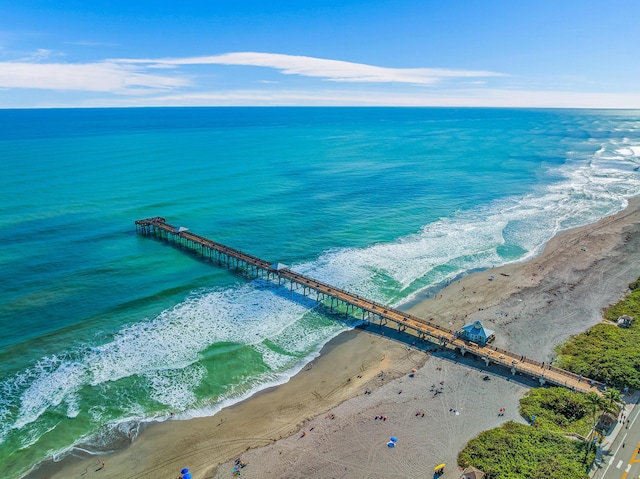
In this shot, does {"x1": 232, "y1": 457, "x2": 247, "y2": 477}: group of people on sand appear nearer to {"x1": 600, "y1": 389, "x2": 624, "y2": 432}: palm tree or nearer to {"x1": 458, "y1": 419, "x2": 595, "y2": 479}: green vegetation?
{"x1": 458, "y1": 419, "x2": 595, "y2": 479}: green vegetation

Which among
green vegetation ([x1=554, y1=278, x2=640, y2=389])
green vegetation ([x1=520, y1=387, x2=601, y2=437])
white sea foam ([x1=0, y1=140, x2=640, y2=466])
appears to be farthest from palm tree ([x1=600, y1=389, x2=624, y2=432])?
white sea foam ([x1=0, y1=140, x2=640, y2=466])

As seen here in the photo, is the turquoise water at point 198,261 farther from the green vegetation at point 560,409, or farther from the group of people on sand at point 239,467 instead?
the green vegetation at point 560,409

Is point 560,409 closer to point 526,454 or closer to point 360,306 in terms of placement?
point 526,454

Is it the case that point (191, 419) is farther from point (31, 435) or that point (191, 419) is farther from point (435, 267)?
point (435, 267)

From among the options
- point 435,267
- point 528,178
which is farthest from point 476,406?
point 528,178

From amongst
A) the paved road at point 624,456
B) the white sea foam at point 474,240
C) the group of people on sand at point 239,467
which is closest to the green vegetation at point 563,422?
the paved road at point 624,456

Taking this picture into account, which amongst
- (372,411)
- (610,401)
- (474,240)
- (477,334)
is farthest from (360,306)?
(474,240)
